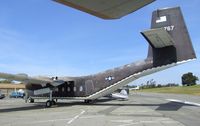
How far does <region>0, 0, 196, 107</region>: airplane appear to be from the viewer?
75.0ft

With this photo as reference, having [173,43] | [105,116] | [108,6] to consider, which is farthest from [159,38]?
[108,6]

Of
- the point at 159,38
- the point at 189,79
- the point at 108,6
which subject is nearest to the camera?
the point at 108,6

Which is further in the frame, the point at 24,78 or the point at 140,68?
the point at 24,78

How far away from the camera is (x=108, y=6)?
3486 mm

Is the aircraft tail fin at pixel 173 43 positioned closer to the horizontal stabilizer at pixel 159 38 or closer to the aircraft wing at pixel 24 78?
the horizontal stabilizer at pixel 159 38

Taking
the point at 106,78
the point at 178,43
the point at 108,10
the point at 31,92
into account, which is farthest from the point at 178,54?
the point at 108,10

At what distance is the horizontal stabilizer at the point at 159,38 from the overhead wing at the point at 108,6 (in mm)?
12545

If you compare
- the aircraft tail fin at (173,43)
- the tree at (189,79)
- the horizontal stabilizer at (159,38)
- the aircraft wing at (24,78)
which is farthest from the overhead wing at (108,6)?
the tree at (189,79)

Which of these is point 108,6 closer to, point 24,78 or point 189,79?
point 24,78

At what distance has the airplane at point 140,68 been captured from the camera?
75.0ft

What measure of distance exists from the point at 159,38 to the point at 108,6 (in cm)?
1727

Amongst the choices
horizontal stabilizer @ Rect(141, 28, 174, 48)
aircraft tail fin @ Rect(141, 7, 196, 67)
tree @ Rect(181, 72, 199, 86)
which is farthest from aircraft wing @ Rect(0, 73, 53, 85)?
tree @ Rect(181, 72, 199, 86)

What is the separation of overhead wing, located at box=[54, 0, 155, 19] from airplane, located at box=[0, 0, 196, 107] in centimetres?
1234

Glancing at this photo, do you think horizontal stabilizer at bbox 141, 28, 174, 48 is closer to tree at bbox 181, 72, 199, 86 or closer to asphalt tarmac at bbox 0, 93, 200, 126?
asphalt tarmac at bbox 0, 93, 200, 126
